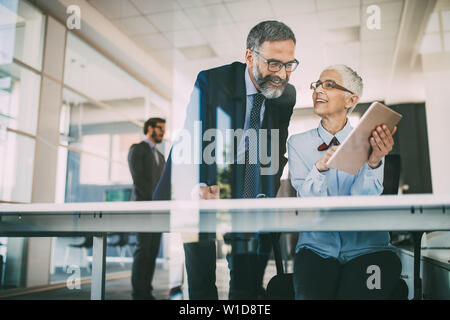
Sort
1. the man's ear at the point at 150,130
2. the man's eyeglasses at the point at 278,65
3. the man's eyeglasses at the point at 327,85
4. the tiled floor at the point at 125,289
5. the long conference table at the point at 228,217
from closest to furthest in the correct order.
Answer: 1. the long conference table at the point at 228,217
2. the tiled floor at the point at 125,289
3. the man's eyeglasses at the point at 327,85
4. the man's eyeglasses at the point at 278,65
5. the man's ear at the point at 150,130

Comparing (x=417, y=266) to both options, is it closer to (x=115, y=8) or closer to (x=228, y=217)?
(x=228, y=217)

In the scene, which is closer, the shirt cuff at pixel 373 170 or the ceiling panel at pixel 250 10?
the shirt cuff at pixel 373 170

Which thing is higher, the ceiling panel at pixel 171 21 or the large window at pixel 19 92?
the ceiling panel at pixel 171 21

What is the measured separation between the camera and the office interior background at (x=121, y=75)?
3002 mm

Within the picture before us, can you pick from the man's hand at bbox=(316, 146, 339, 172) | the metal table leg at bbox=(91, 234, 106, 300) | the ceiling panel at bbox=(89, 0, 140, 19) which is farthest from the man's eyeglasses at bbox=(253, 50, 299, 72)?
the ceiling panel at bbox=(89, 0, 140, 19)

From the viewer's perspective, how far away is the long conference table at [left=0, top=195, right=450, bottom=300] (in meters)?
1.08

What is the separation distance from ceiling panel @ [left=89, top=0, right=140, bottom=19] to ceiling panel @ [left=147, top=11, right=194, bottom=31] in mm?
184

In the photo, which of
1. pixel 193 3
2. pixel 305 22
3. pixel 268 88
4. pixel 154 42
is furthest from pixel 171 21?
pixel 268 88

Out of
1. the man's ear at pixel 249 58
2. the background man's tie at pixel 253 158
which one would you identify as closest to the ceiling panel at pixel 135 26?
the man's ear at pixel 249 58

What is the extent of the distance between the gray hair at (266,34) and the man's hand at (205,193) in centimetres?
81

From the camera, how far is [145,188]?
3.18m

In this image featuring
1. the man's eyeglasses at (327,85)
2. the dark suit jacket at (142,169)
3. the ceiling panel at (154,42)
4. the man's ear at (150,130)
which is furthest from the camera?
the ceiling panel at (154,42)

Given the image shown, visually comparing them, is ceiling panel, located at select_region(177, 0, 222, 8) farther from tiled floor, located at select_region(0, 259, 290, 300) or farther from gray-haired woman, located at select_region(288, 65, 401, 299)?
tiled floor, located at select_region(0, 259, 290, 300)

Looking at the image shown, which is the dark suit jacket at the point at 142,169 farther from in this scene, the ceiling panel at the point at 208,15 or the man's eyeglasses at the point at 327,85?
the man's eyeglasses at the point at 327,85
